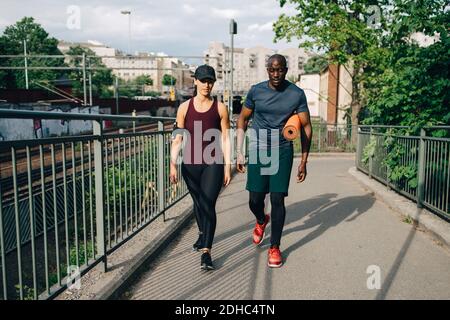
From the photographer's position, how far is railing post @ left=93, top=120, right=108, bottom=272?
3.60 m

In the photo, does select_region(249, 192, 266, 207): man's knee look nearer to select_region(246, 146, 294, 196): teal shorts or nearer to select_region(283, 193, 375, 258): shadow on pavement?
select_region(246, 146, 294, 196): teal shorts

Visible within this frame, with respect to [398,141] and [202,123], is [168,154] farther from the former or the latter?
[398,141]

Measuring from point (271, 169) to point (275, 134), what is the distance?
A: 14.4 inches

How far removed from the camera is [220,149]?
13.7 ft

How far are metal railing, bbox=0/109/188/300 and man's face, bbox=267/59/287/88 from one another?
147 centimetres

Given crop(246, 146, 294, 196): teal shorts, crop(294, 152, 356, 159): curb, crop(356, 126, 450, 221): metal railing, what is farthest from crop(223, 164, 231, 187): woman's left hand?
crop(294, 152, 356, 159): curb

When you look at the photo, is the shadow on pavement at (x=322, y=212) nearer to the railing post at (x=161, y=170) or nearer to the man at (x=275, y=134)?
the man at (x=275, y=134)

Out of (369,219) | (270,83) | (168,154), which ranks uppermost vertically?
(270,83)

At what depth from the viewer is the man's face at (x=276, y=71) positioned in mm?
4050

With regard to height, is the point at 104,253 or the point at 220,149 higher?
the point at 220,149

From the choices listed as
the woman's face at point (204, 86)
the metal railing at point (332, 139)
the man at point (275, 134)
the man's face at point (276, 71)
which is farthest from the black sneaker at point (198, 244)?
the metal railing at point (332, 139)
